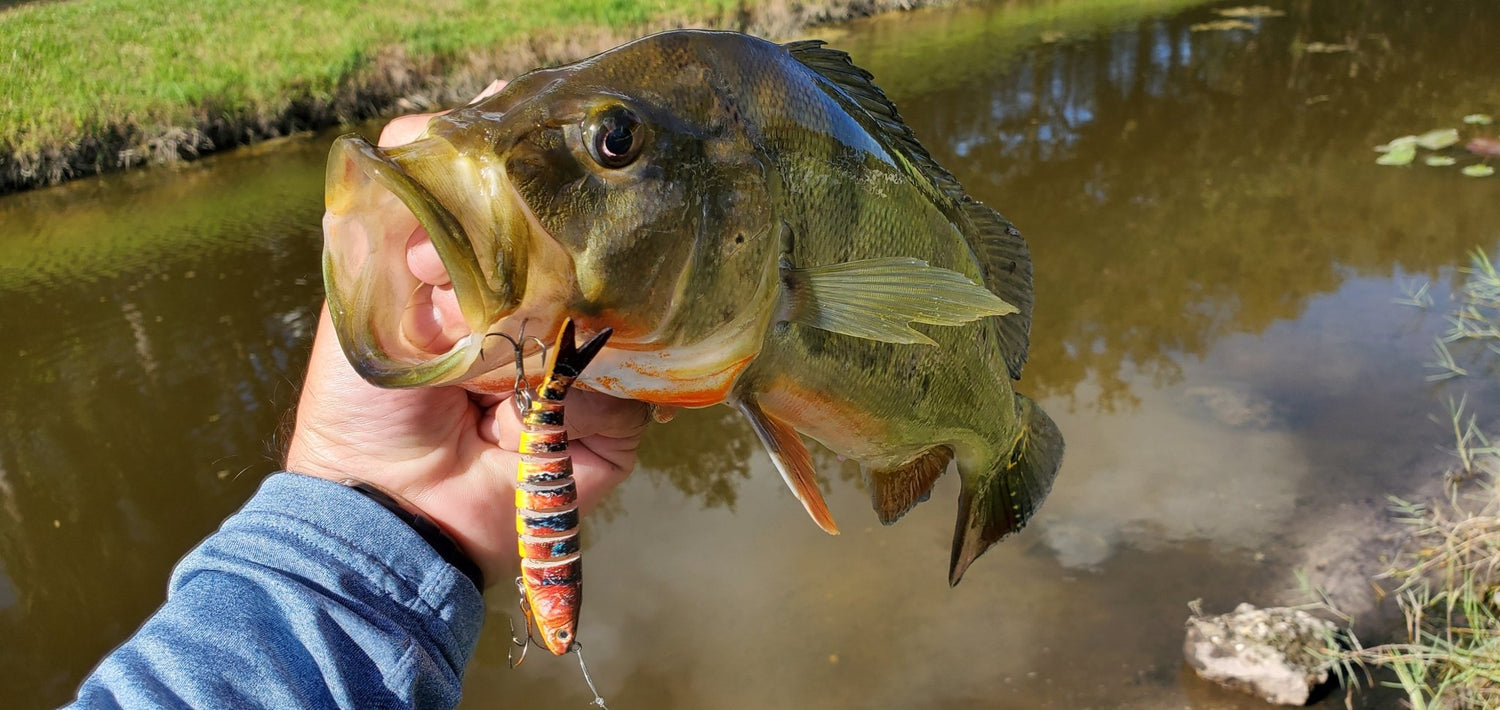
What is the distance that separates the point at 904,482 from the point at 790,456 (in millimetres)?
411

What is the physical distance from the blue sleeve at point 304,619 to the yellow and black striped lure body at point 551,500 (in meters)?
0.63

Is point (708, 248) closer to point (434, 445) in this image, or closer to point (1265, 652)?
point (434, 445)

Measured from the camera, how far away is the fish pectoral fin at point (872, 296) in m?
1.38

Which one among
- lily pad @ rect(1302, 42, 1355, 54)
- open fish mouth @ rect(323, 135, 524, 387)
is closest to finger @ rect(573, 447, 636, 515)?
open fish mouth @ rect(323, 135, 524, 387)

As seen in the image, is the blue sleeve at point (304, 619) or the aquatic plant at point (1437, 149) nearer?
the blue sleeve at point (304, 619)

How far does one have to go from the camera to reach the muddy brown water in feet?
14.6

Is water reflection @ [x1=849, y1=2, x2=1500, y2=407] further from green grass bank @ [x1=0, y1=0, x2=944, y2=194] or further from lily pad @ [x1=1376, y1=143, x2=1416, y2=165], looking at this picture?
green grass bank @ [x1=0, y1=0, x2=944, y2=194]

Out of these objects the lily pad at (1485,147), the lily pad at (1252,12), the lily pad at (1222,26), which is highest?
the lily pad at (1222,26)

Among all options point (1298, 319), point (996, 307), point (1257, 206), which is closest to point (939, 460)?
point (996, 307)

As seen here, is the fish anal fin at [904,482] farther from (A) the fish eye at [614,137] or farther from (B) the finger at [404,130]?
(B) the finger at [404,130]

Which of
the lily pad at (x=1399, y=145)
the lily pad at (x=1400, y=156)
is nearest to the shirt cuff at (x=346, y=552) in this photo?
the lily pad at (x=1400, y=156)

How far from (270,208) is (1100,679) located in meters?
9.41

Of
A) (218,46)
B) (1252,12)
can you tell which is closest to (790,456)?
(218,46)

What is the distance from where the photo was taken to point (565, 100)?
118cm
